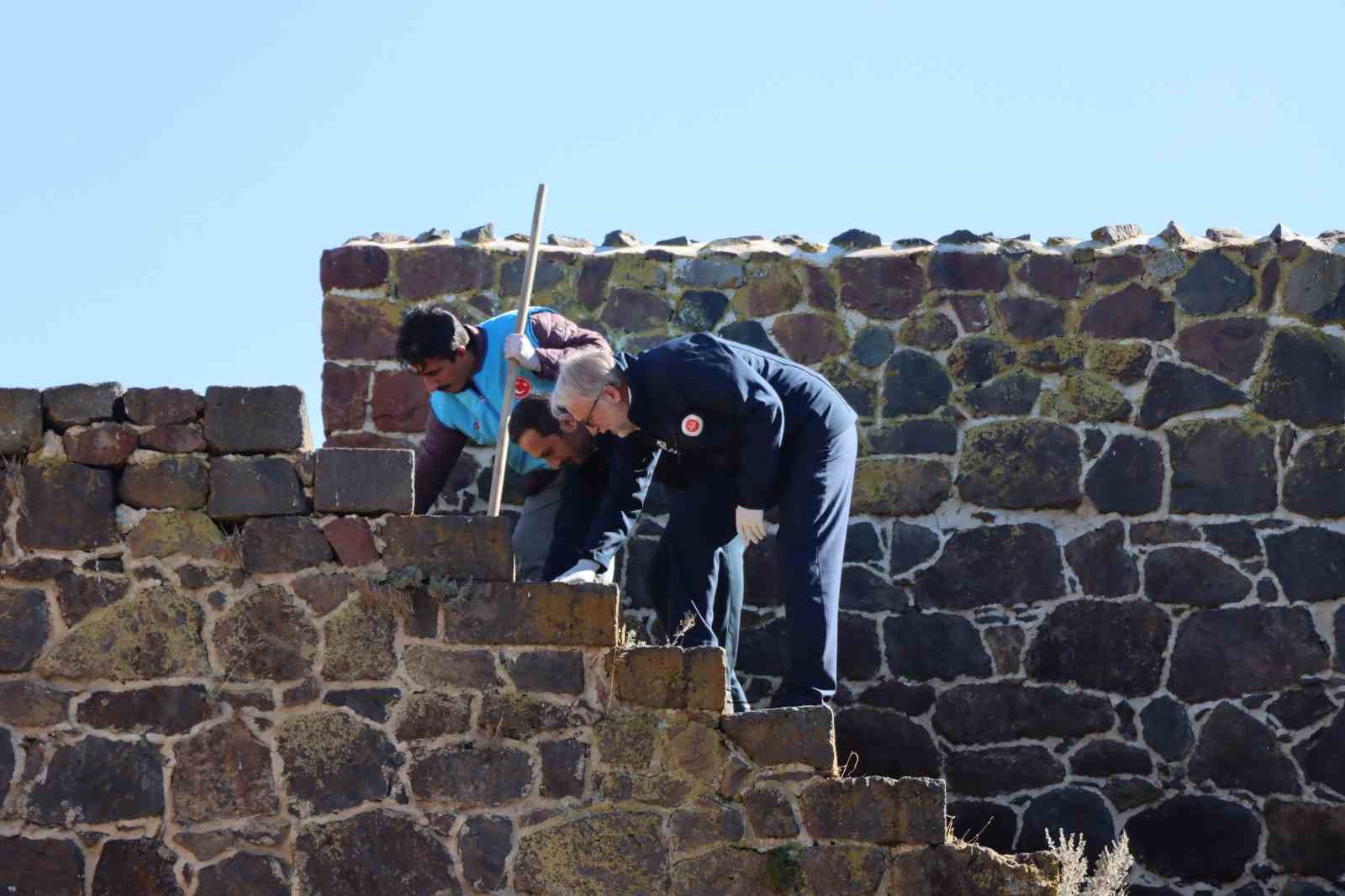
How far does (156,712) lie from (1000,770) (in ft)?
11.3

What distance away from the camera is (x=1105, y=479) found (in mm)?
8992

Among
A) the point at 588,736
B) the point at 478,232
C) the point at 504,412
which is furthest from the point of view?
the point at 478,232

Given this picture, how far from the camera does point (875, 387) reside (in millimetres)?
9180

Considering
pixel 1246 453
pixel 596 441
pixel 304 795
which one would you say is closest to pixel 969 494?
pixel 1246 453

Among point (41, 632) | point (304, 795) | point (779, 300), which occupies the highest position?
point (779, 300)

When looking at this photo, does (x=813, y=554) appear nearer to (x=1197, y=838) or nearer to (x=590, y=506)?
(x=590, y=506)

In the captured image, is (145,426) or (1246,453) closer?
(145,426)

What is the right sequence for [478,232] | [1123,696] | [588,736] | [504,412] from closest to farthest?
[588,736], [504,412], [1123,696], [478,232]

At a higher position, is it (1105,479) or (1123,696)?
(1105,479)

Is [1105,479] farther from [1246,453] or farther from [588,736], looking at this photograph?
[588,736]

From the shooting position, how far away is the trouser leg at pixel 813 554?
7141mm

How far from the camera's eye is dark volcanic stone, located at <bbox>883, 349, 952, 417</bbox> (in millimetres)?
9148

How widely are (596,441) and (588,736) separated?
1.22 meters

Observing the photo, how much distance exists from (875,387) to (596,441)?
1784mm
